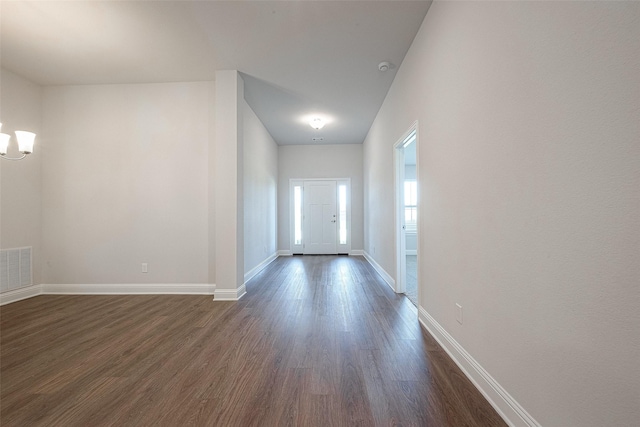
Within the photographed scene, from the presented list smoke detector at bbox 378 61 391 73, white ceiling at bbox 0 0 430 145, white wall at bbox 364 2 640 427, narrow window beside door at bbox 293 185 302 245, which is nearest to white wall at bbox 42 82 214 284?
white ceiling at bbox 0 0 430 145

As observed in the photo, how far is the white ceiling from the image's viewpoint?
2430mm

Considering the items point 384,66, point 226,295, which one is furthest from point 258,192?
point 384,66

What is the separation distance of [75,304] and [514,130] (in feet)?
15.5

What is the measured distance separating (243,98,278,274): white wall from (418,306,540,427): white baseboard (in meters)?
3.11

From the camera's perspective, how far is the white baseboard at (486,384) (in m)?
1.26

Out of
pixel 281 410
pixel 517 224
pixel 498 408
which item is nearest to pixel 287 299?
pixel 281 410

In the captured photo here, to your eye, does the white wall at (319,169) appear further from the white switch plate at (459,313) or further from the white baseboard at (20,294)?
the white switch plate at (459,313)

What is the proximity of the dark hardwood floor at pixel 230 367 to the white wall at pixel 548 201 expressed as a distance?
41 centimetres

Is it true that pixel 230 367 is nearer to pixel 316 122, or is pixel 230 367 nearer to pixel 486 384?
pixel 486 384

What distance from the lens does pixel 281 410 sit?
4.73 feet

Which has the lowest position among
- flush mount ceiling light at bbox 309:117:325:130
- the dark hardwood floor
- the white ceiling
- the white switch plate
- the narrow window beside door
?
the dark hardwood floor

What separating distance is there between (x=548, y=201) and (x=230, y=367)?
81.4 inches

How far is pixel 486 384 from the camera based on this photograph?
1521 millimetres

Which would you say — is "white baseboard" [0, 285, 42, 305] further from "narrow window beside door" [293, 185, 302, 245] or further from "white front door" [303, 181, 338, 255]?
"white front door" [303, 181, 338, 255]
